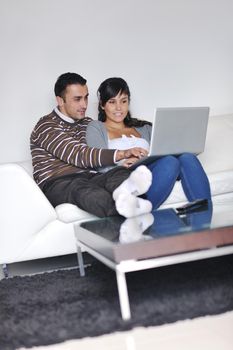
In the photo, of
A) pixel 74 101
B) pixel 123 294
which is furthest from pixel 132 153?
pixel 123 294

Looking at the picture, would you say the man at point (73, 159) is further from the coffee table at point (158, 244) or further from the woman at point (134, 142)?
the coffee table at point (158, 244)

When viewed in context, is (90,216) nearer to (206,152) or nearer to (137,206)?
(137,206)

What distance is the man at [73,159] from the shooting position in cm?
286

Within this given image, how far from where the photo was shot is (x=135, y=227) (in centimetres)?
214

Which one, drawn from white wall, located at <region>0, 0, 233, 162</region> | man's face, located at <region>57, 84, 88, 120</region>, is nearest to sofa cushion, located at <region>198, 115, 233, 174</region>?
white wall, located at <region>0, 0, 233, 162</region>

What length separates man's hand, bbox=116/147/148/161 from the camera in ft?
9.87

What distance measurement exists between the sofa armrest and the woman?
0.51 meters

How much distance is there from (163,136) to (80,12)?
4.86 ft

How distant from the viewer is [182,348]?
158 centimetres

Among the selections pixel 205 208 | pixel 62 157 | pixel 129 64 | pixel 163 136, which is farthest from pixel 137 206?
pixel 129 64

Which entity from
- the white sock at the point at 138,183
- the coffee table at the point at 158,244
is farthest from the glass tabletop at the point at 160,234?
the white sock at the point at 138,183

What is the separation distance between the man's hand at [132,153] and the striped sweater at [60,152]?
0.04 m

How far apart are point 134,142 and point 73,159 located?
0.44 m

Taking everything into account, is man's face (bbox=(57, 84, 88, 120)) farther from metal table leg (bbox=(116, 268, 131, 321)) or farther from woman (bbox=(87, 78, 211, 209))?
metal table leg (bbox=(116, 268, 131, 321))
